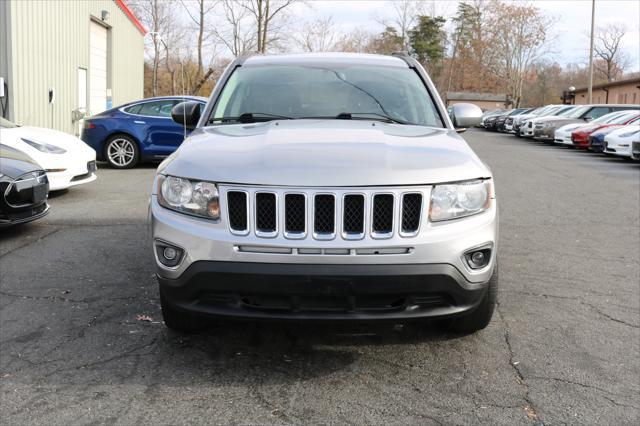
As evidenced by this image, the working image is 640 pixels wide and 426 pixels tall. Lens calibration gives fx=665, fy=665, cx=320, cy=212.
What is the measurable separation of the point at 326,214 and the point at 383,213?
0.27m

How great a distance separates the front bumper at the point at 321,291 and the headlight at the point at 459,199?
0.27 metres

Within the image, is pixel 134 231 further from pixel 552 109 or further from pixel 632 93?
pixel 632 93

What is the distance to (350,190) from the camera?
3.07 metres

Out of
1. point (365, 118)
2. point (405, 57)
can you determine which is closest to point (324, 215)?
point (365, 118)

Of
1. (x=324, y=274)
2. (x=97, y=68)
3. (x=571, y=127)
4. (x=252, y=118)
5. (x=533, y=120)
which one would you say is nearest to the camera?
(x=324, y=274)

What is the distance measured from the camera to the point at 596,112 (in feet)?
88.3

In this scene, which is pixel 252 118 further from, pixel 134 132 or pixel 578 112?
pixel 578 112

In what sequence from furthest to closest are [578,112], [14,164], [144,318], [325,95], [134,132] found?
[578,112] < [134,132] < [14,164] < [325,95] < [144,318]

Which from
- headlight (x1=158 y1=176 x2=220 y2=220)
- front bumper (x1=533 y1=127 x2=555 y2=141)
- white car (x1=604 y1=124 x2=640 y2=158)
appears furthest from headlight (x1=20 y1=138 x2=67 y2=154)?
front bumper (x1=533 y1=127 x2=555 y2=141)

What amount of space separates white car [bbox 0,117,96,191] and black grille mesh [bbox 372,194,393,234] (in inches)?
254

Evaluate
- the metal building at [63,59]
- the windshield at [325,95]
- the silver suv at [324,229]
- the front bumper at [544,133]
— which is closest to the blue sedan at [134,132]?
the metal building at [63,59]

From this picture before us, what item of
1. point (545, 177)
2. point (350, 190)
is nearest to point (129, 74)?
point (545, 177)

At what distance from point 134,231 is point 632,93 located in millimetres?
49850

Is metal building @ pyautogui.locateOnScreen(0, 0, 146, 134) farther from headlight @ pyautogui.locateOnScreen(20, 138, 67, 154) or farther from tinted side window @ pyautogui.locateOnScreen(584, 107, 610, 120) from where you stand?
tinted side window @ pyautogui.locateOnScreen(584, 107, 610, 120)
